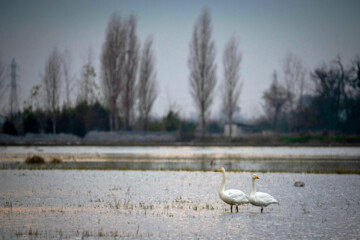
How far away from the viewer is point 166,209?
10789mm

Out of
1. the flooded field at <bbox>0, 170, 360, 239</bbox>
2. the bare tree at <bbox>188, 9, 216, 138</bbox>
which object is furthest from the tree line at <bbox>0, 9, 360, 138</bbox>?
the flooded field at <bbox>0, 170, 360, 239</bbox>

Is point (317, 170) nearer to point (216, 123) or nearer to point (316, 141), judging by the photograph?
point (316, 141)

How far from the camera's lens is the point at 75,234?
812cm

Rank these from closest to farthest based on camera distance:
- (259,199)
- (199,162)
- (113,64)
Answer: (259,199)
(199,162)
(113,64)

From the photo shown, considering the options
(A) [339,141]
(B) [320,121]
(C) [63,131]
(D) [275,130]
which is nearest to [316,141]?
(A) [339,141]

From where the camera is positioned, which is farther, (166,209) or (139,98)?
(139,98)

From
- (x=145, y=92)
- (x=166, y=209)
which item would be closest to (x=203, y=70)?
(x=145, y=92)

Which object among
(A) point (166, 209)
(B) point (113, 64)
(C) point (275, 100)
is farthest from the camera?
(C) point (275, 100)

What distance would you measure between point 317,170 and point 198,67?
31724 millimetres

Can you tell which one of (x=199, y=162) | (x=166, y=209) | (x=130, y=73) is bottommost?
(x=166, y=209)

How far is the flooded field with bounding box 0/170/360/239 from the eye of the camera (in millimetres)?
8430

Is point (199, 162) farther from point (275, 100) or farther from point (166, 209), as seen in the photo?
point (275, 100)

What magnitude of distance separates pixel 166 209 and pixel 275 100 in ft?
193

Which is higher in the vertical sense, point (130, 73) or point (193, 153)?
point (130, 73)
